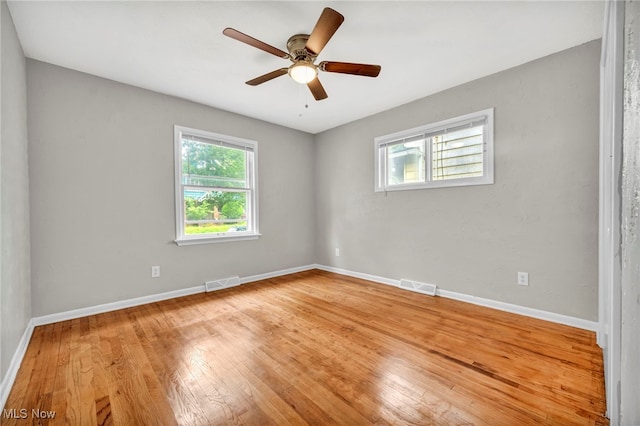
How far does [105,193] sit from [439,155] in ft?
12.7

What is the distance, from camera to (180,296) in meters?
3.30

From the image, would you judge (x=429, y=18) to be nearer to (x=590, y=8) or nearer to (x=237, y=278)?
(x=590, y=8)

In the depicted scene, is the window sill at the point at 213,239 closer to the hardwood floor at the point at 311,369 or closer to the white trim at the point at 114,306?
the white trim at the point at 114,306

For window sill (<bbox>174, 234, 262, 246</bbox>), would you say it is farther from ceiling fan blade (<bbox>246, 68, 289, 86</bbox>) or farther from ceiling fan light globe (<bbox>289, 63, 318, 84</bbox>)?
ceiling fan light globe (<bbox>289, 63, 318, 84</bbox>)

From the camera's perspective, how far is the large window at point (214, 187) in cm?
339

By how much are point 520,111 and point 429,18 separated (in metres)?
1.42

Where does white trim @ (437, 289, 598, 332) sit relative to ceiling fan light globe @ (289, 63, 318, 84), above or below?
below

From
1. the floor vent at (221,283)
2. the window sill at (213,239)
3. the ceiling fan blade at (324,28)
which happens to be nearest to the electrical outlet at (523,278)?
the ceiling fan blade at (324,28)

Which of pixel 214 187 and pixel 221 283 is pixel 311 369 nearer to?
pixel 221 283

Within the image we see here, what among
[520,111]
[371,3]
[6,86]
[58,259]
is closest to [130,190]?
[58,259]

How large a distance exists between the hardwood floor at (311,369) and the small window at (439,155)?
1508 mm

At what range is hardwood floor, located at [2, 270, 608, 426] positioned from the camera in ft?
4.51

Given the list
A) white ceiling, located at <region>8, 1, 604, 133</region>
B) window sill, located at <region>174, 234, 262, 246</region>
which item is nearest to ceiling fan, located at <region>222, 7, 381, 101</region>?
white ceiling, located at <region>8, 1, 604, 133</region>

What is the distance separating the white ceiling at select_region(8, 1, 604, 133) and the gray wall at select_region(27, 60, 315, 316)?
0.82 ft
